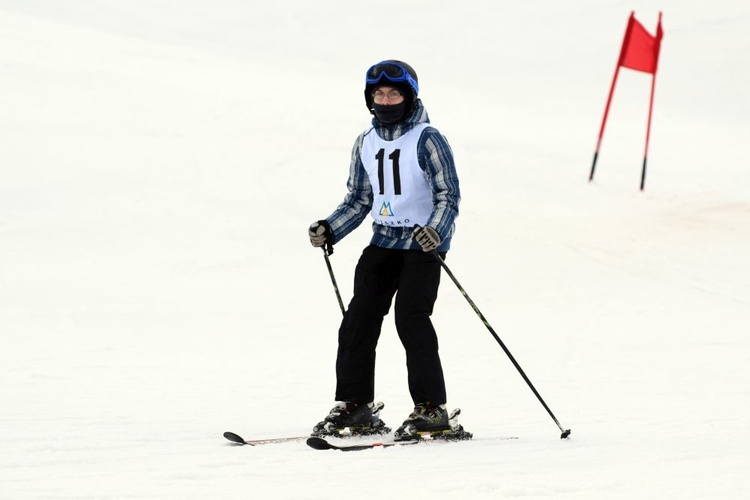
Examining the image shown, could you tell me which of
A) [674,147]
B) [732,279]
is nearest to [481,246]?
[732,279]

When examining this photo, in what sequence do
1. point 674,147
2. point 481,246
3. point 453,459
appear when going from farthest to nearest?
point 674,147
point 481,246
point 453,459

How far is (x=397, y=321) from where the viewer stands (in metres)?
4.77

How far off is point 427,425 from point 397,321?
481mm

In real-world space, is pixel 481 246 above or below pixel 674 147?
below

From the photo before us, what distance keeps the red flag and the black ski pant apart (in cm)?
1124

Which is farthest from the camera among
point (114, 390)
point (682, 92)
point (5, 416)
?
point (682, 92)

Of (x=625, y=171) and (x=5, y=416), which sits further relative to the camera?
(x=625, y=171)

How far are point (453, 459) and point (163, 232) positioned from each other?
7514 mm

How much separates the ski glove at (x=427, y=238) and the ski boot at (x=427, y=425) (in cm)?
74

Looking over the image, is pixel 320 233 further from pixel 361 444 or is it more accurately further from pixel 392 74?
pixel 361 444

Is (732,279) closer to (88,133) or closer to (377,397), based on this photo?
(377,397)

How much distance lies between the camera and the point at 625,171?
16375mm

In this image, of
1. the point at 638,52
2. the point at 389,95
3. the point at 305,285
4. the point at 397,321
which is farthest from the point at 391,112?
the point at 638,52

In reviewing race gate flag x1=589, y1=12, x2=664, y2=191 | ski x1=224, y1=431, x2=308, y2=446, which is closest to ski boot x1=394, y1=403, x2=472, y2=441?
ski x1=224, y1=431, x2=308, y2=446
